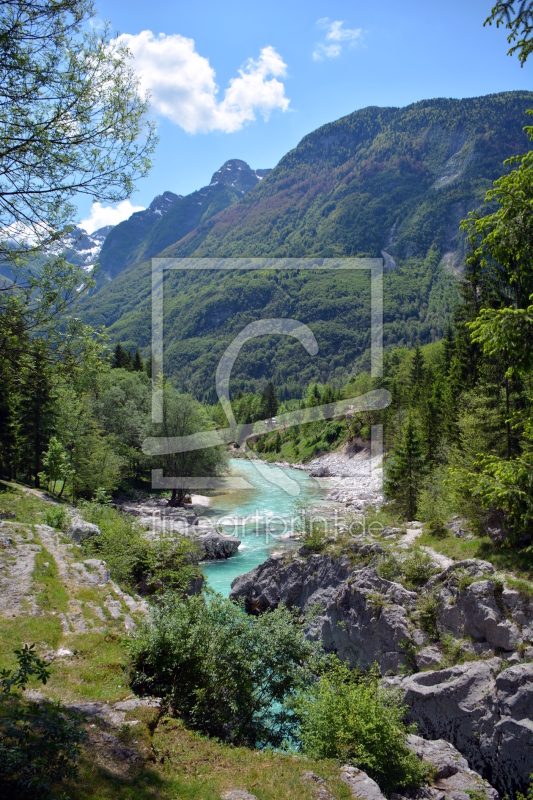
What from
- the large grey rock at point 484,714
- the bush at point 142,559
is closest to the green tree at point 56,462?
the bush at point 142,559

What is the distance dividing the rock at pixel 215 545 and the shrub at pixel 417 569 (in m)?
13.8

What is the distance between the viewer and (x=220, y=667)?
955 cm

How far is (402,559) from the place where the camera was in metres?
16.6

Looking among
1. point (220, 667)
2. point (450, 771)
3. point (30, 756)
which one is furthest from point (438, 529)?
point (30, 756)

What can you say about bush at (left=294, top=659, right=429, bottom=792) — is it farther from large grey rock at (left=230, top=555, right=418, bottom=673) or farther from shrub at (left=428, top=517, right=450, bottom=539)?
shrub at (left=428, top=517, right=450, bottom=539)

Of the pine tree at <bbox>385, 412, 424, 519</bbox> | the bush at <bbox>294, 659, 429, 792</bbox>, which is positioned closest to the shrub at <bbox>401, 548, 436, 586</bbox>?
the bush at <bbox>294, 659, 429, 792</bbox>

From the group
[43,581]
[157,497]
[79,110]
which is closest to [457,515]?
[43,581]

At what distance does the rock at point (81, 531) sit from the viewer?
18.6 metres

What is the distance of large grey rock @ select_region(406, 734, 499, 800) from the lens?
955 cm

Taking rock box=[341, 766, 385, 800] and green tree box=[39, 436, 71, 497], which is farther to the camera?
green tree box=[39, 436, 71, 497]

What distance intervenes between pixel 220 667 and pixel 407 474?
20.4 meters

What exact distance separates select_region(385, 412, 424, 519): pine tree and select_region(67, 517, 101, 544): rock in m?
17.3

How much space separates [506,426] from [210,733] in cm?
1633

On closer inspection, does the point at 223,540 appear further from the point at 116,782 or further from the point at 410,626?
the point at 116,782
